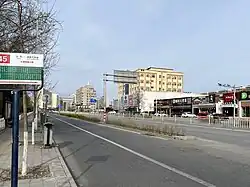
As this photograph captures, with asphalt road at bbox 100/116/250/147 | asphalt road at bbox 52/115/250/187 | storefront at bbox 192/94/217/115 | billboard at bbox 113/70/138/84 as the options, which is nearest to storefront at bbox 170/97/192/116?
storefront at bbox 192/94/217/115

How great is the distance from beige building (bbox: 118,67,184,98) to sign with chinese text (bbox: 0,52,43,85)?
127 metres

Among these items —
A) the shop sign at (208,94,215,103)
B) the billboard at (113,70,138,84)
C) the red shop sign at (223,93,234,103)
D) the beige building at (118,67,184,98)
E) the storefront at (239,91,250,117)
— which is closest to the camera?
the billboard at (113,70,138,84)

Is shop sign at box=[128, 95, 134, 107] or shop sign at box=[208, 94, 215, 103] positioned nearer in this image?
shop sign at box=[208, 94, 215, 103]

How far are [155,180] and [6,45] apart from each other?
694 cm

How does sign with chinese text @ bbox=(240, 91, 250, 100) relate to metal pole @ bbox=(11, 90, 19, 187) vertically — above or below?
above

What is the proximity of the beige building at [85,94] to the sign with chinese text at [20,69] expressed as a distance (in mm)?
125061

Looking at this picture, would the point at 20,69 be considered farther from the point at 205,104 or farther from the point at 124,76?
the point at 205,104

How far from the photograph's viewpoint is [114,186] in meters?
8.31

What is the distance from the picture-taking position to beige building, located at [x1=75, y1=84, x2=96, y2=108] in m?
134

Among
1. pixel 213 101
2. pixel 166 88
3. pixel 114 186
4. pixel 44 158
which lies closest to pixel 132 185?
pixel 114 186

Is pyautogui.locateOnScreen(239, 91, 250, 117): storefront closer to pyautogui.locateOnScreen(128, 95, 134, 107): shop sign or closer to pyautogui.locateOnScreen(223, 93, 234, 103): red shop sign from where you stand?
pyautogui.locateOnScreen(223, 93, 234, 103): red shop sign

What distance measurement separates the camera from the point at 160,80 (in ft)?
467

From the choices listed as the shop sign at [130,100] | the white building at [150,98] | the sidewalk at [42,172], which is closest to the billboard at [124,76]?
the sidewalk at [42,172]

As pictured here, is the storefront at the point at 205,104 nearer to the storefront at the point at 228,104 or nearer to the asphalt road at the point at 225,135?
the storefront at the point at 228,104
